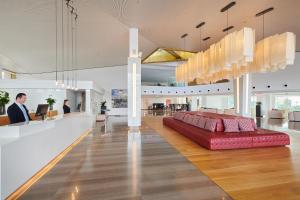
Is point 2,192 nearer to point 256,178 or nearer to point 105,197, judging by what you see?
point 105,197

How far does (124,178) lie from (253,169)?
2.29m

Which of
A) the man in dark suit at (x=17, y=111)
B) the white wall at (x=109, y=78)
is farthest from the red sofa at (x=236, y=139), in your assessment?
the white wall at (x=109, y=78)

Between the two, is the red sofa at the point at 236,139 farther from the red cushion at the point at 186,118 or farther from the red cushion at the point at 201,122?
the red cushion at the point at 186,118

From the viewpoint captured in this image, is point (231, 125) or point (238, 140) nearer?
point (238, 140)

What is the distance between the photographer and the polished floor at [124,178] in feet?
8.14

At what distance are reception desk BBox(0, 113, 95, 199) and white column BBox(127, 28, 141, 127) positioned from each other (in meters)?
3.59

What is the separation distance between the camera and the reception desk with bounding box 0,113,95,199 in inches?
93.4

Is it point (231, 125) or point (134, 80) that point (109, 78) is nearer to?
point (134, 80)

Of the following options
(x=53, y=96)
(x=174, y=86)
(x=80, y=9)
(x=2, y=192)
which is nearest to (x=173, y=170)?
(x=2, y=192)

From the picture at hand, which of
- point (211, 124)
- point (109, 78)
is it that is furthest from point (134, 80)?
point (109, 78)

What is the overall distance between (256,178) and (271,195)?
55 centimetres

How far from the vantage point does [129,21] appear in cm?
707

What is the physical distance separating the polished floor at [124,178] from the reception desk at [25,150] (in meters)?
0.23

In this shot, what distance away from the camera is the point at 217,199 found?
2.38 metres
